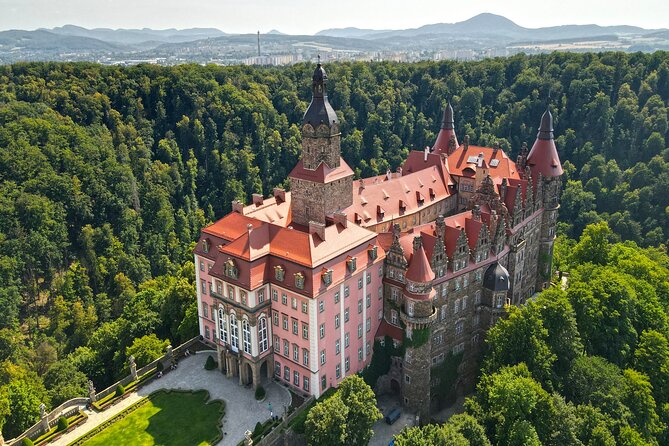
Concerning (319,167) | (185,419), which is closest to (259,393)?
(185,419)

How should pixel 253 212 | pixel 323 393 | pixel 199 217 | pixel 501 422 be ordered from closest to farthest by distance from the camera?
pixel 501 422 < pixel 323 393 < pixel 253 212 < pixel 199 217

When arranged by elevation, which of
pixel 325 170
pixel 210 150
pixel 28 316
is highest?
pixel 325 170

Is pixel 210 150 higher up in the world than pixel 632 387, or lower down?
higher up

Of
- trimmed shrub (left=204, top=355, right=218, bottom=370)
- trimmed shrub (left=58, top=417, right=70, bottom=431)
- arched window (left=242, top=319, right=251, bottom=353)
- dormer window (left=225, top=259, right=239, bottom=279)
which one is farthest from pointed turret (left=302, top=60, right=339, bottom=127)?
trimmed shrub (left=58, top=417, right=70, bottom=431)

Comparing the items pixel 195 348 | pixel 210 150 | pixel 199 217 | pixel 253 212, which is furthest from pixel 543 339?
pixel 210 150

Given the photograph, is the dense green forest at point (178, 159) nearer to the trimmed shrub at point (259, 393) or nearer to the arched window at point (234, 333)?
the arched window at point (234, 333)

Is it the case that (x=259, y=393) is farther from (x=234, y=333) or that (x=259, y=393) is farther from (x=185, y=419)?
(x=185, y=419)

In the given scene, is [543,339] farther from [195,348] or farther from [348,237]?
[195,348]
